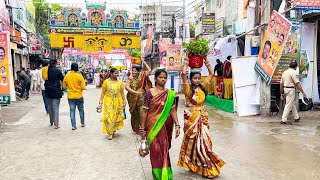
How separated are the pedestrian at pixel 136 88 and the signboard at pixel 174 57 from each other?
9984mm

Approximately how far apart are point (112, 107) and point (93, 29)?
17118mm

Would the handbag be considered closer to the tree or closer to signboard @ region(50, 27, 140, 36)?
signboard @ region(50, 27, 140, 36)

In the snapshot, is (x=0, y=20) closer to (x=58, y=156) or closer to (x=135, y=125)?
(x=135, y=125)

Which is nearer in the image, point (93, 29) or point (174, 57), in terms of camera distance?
point (174, 57)

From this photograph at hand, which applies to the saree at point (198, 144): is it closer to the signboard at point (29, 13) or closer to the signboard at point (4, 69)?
the signboard at point (4, 69)

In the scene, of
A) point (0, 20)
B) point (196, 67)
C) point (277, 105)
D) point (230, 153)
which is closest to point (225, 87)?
point (277, 105)

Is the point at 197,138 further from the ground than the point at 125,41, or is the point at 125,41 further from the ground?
the point at 125,41

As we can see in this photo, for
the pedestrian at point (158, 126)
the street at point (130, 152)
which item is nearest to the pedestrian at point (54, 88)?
the street at point (130, 152)

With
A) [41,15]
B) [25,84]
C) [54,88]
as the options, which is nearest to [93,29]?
[25,84]

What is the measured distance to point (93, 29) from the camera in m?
23.1

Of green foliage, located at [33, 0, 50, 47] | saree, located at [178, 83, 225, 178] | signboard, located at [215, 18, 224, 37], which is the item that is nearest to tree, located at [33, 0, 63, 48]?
green foliage, located at [33, 0, 50, 47]

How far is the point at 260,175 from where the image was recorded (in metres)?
4.47

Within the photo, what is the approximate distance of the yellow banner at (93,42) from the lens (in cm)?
2255

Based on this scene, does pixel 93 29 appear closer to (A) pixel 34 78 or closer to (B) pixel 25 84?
(A) pixel 34 78
